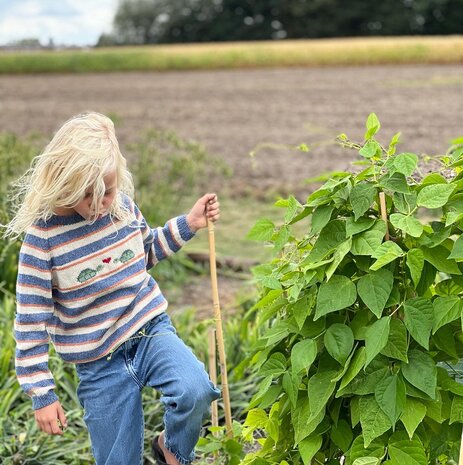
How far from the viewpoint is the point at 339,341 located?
202 cm

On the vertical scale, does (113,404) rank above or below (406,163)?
below

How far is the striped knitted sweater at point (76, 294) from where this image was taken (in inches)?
93.2

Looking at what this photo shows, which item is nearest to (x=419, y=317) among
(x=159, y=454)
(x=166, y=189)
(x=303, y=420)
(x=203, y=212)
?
(x=303, y=420)

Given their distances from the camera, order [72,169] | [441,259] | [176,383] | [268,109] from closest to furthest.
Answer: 1. [441,259]
2. [72,169]
3. [176,383]
4. [268,109]

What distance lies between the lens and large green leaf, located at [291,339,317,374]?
79.8 inches

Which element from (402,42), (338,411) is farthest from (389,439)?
(402,42)

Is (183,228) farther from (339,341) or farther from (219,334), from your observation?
(339,341)

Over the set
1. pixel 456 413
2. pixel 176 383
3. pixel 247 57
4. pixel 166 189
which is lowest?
pixel 247 57

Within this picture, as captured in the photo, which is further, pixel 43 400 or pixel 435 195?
pixel 43 400

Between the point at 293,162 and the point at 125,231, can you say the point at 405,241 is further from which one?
the point at 293,162

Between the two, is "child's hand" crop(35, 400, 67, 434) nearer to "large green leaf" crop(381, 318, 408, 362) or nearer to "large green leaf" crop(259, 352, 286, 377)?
"large green leaf" crop(259, 352, 286, 377)

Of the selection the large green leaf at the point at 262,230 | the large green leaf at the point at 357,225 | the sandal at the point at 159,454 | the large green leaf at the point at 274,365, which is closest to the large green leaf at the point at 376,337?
the large green leaf at the point at 357,225

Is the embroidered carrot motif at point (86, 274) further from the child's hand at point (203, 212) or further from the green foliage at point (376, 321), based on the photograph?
the green foliage at point (376, 321)

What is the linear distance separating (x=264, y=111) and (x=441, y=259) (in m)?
13.0
